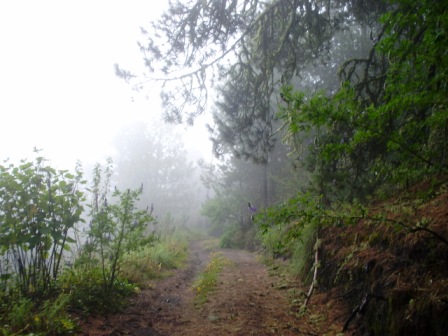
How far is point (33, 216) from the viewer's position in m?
3.34

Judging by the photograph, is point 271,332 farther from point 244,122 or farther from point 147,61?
point 147,61

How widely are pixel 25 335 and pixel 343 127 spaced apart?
4.16 m

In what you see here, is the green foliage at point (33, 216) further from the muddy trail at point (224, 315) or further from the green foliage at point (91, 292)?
the muddy trail at point (224, 315)

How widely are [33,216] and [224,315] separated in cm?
248

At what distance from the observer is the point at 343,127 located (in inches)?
167

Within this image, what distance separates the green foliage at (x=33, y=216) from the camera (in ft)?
10.6

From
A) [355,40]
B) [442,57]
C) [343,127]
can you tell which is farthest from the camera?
[355,40]

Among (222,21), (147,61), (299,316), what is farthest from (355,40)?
(299,316)

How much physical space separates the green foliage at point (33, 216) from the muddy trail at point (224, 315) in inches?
35.5

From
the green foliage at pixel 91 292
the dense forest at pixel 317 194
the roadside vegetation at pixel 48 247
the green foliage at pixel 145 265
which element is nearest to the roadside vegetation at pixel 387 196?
the dense forest at pixel 317 194

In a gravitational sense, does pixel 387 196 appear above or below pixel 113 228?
below

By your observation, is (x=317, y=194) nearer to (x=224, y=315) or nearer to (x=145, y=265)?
(x=224, y=315)

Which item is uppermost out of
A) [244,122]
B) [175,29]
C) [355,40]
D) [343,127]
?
[355,40]

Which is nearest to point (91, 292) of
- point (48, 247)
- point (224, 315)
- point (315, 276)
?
point (48, 247)
